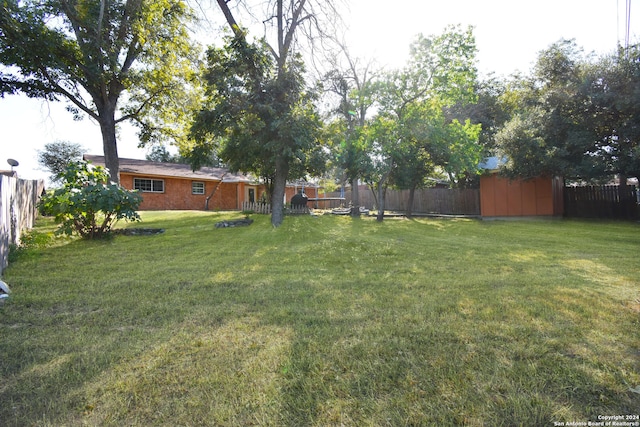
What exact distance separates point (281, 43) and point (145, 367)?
34.7 ft

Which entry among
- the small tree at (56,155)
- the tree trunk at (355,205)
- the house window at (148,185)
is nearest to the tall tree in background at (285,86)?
the tree trunk at (355,205)

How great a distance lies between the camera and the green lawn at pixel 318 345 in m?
1.72

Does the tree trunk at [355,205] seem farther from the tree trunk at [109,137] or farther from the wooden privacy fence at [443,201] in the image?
the tree trunk at [109,137]

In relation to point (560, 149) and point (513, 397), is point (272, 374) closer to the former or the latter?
point (513, 397)

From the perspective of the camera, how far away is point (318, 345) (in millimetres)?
2406

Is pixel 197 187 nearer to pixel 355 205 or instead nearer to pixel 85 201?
pixel 355 205

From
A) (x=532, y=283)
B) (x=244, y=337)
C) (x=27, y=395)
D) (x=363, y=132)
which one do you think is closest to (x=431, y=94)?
(x=363, y=132)

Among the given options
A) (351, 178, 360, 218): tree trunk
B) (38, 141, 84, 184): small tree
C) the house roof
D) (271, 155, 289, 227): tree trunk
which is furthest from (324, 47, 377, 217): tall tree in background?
(38, 141, 84, 184): small tree

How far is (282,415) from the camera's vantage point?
167cm

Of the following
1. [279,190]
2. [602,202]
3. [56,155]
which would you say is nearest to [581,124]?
[602,202]

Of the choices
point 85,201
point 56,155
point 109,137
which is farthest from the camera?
point 56,155

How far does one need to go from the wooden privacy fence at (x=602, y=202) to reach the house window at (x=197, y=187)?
861 inches

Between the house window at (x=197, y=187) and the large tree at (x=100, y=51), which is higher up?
the large tree at (x=100, y=51)

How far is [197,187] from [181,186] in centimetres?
111
